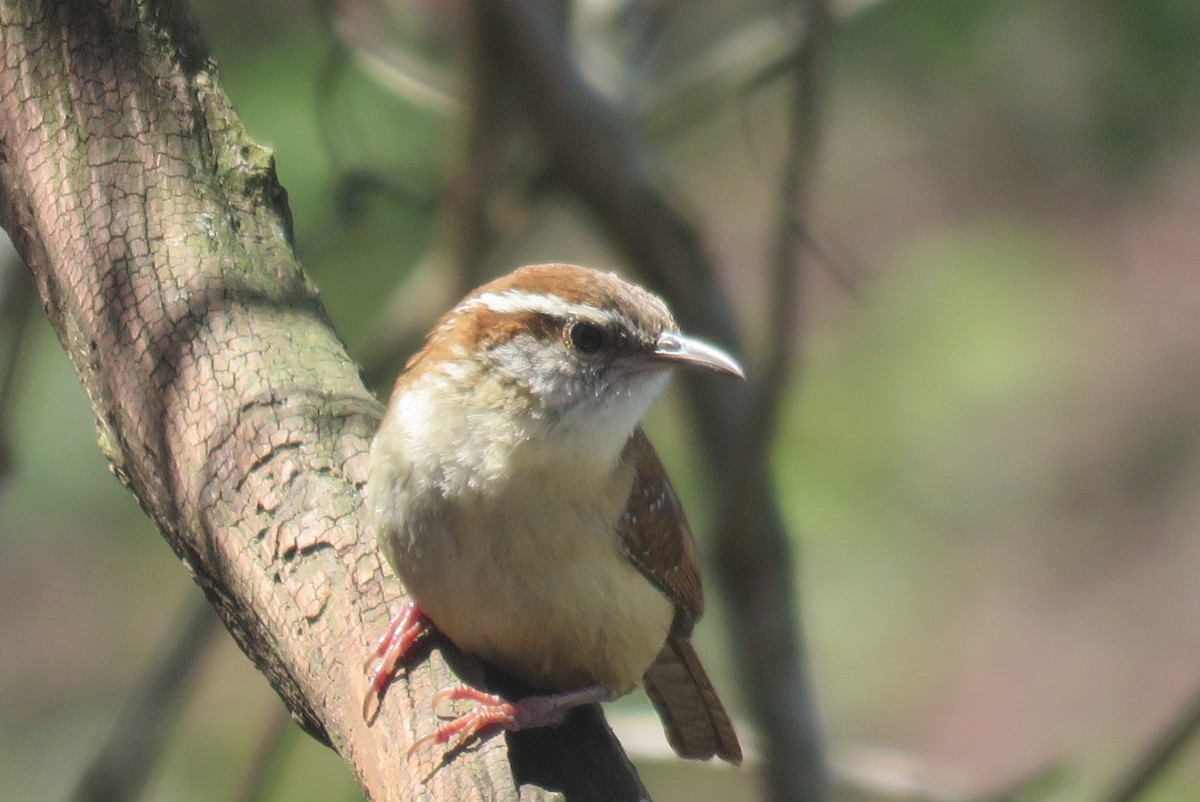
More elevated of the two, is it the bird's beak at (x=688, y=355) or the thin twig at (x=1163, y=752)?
the bird's beak at (x=688, y=355)

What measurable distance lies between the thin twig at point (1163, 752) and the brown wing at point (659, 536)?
1238 mm

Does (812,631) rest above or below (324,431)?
below

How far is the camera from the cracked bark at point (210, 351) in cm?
278

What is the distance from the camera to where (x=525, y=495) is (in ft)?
10.2

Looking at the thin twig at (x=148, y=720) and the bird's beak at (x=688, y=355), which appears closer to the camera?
the bird's beak at (x=688, y=355)

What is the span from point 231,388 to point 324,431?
0.71 feet

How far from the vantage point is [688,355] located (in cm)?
343

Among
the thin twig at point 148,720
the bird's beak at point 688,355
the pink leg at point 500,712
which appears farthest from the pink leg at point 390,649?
the thin twig at point 148,720

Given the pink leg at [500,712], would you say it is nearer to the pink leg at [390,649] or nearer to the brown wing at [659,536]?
the pink leg at [390,649]

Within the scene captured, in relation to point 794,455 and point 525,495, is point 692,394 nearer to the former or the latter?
point 794,455

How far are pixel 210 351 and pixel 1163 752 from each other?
2.63 metres

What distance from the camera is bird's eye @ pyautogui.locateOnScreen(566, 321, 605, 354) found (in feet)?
11.0

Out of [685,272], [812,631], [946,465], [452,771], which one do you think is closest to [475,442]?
[452,771]

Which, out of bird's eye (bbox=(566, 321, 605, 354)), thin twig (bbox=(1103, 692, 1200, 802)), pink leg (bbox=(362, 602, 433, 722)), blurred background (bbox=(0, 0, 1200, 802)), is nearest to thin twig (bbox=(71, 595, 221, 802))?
blurred background (bbox=(0, 0, 1200, 802))
